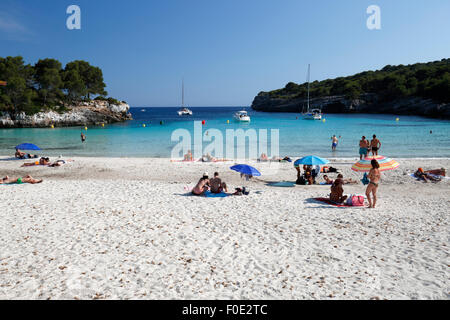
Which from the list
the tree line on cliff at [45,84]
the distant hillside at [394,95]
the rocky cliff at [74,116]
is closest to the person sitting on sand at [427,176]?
the rocky cliff at [74,116]

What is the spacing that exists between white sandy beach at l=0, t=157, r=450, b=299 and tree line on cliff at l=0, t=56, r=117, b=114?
54304 mm

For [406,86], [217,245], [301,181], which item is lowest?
[217,245]

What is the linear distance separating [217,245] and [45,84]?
71006mm

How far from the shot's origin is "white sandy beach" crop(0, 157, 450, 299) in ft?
16.7

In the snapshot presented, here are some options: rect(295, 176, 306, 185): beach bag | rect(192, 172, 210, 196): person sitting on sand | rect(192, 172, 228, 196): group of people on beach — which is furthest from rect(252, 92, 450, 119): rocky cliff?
rect(192, 172, 210, 196): person sitting on sand

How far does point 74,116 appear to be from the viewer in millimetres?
63656

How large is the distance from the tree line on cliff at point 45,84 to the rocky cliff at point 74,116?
1473mm

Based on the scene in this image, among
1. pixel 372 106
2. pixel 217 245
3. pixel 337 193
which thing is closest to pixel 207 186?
pixel 337 193

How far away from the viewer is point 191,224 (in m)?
8.20

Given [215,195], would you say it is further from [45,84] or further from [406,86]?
[406,86]

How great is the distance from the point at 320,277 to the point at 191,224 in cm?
384

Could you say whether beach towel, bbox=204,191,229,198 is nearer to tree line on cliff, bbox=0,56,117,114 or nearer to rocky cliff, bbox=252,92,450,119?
tree line on cliff, bbox=0,56,117,114

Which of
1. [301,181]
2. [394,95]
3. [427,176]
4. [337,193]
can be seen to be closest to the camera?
[337,193]

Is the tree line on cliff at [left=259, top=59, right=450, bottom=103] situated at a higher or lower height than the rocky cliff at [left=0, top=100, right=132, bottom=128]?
higher
